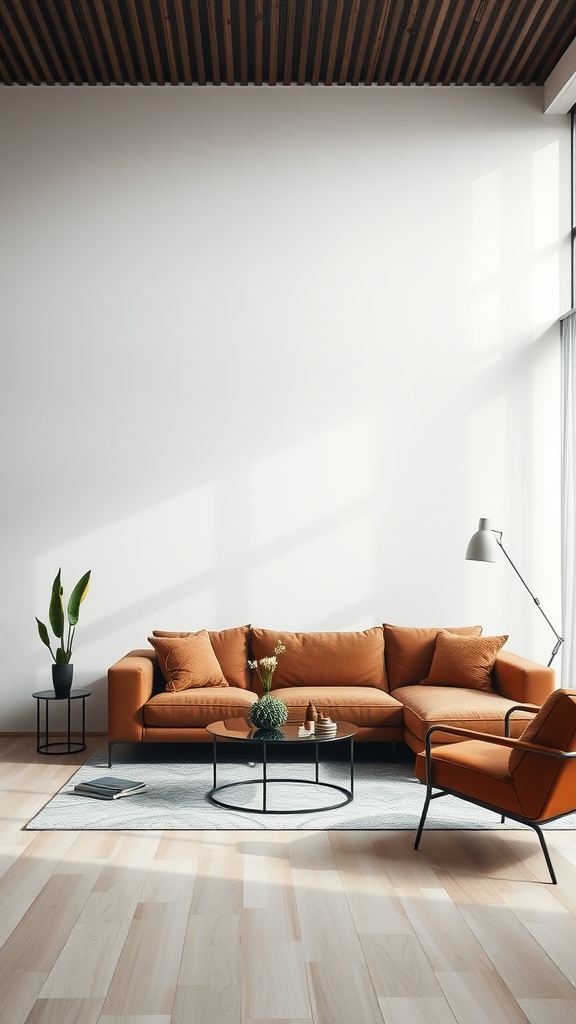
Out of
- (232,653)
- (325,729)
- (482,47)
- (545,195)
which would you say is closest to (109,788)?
(325,729)

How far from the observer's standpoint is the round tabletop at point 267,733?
4414mm

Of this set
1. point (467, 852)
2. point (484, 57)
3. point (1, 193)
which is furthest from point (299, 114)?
point (467, 852)

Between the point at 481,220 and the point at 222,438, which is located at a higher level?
the point at 481,220

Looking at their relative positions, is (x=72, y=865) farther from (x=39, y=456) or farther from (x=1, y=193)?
(x=1, y=193)

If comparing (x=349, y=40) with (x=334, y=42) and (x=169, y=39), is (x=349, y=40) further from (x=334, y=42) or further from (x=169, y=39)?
(x=169, y=39)

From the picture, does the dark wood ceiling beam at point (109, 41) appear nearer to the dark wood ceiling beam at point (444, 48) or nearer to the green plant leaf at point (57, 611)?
the dark wood ceiling beam at point (444, 48)

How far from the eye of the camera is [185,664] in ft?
18.6

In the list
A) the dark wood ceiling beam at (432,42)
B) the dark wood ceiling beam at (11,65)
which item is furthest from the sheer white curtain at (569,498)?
the dark wood ceiling beam at (11,65)

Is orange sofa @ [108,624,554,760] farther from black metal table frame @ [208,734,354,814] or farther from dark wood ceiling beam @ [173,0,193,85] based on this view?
dark wood ceiling beam @ [173,0,193,85]

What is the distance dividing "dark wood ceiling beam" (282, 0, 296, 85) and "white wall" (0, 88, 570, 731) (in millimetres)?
123

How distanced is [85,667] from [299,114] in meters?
4.46

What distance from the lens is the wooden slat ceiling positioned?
229 inches

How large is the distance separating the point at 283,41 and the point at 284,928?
576 centimetres

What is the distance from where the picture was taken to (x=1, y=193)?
654cm
